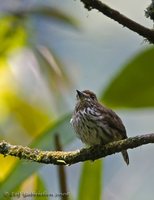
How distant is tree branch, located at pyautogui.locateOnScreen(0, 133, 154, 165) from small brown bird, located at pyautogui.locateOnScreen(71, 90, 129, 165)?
398 millimetres

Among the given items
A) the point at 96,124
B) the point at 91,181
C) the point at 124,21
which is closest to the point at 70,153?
the point at 91,181

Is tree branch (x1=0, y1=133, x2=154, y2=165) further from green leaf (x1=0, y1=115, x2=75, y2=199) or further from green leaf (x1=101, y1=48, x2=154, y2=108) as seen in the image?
green leaf (x1=101, y1=48, x2=154, y2=108)

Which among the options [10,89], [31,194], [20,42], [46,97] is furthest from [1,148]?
[46,97]

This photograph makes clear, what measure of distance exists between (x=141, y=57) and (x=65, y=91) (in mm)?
1062

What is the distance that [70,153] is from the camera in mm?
2389

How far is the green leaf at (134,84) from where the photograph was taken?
2607 millimetres

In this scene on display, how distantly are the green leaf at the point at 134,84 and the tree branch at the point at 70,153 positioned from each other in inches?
11.3

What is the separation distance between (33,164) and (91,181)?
26 centimetres

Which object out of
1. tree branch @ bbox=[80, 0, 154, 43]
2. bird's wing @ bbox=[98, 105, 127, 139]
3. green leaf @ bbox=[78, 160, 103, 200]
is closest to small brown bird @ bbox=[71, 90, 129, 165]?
bird's wing @ bbox=[98, 105, 127, 139]

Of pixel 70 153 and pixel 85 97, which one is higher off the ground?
pixel 85 97

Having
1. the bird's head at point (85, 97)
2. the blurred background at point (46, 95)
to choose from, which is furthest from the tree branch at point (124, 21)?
the bird's head at point (85, 97)

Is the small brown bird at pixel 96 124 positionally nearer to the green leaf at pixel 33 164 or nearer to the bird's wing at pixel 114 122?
the bird's wing at pixel 114 122

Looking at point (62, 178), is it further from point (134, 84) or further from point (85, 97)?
point (85, 97)

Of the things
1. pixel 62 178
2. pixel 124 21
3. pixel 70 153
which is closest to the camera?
pixel 124 21
